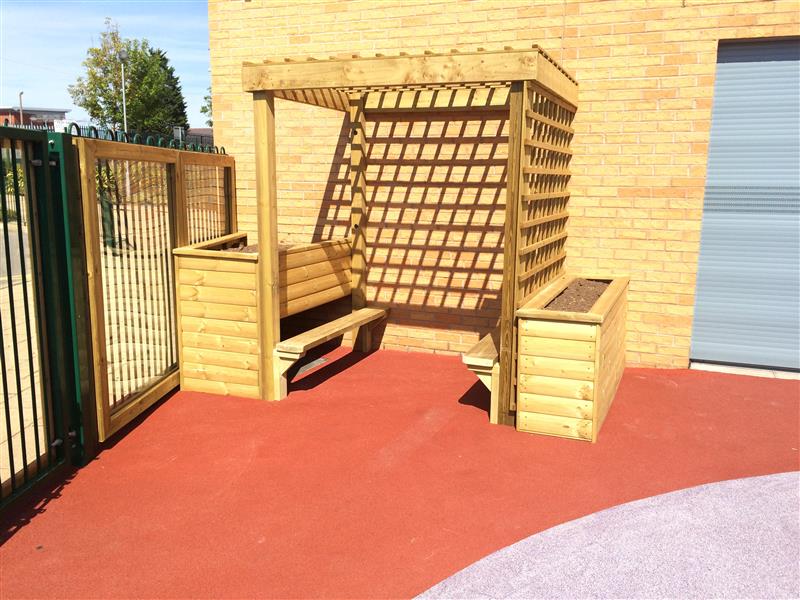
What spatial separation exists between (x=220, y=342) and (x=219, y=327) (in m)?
0.13

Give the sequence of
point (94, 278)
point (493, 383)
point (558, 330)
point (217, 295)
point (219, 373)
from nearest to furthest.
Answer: point (94, 278), point (558, 330), point (493, 383), point (217, 295), point (219, 373)

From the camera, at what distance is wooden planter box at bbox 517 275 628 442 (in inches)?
195

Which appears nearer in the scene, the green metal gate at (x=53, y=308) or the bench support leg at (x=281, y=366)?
the green metal gate at (x=53, y=308)

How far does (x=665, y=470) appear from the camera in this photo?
459cm

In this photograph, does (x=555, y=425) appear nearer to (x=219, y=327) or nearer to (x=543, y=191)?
(x=543, y=191)

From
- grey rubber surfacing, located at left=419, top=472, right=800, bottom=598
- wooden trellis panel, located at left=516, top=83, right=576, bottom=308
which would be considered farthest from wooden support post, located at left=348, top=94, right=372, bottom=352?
grey rubber surfacing, located at left=419, top=472, right=800, bottom=598

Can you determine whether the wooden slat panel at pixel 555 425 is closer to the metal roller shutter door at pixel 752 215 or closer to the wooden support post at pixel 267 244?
the wooden support post at pixel 267 244

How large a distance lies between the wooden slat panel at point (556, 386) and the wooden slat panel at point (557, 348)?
0.18 meters

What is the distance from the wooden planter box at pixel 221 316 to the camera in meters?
5.79

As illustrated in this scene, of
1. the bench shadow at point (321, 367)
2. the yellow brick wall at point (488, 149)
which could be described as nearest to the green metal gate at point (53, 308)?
the bench shadow at point (321, 367)

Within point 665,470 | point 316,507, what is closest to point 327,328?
point 316,507

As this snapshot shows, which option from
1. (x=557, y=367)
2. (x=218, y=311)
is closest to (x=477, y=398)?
(x=557, y=367)

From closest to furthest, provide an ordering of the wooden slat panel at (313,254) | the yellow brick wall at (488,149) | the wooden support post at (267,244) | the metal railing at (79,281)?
the metal railing at (79,281), the wooden support post at (267,244), the wooden slat panel at (313,254), the yellow brick wall at (488,149)

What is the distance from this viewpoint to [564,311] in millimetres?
5176
